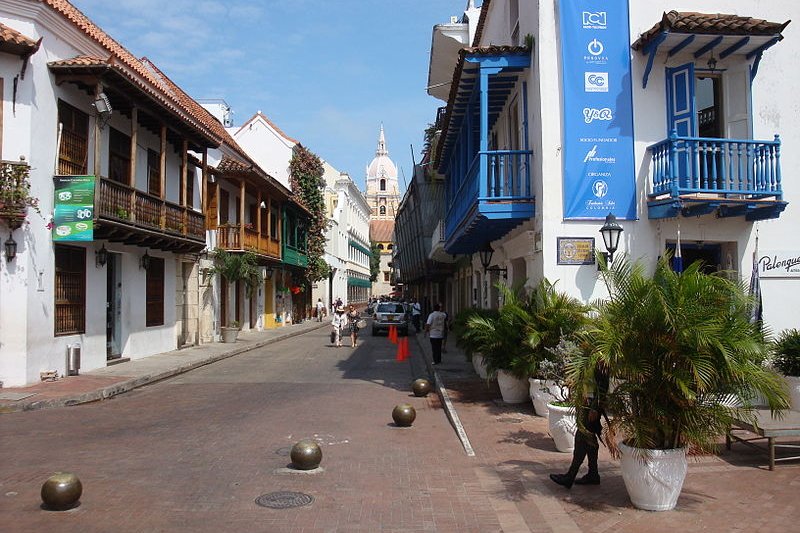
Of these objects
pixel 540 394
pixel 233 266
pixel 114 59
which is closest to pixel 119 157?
pixel 114 59

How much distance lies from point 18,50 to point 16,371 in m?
6.25

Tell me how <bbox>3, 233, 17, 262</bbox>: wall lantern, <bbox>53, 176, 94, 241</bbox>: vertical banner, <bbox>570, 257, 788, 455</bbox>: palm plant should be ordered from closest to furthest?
<bbox>570, 257, 788, 455</bbox>: palm plant
<bbox>3, 233, 17, 262</bbox>: wall lantern
<bbox>53, 176, 94, 241</bbox>: vertical banner

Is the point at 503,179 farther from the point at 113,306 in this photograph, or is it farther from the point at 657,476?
the point at 113,306

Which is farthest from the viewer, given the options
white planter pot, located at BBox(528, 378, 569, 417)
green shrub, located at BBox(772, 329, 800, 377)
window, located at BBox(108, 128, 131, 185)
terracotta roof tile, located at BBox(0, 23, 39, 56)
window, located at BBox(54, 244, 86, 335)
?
A: window, located at BBox(108, 128, 131, 185)

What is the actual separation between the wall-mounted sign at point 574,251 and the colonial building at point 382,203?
103 metres

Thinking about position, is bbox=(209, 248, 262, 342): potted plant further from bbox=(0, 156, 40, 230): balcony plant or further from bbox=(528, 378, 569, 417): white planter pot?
bbox=(528, 378, 569, 417): white planter pot

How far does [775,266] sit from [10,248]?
1408cm

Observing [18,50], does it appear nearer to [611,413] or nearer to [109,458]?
[109,458]

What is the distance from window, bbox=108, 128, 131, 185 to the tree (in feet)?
74.3

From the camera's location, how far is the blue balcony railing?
10.2 metres

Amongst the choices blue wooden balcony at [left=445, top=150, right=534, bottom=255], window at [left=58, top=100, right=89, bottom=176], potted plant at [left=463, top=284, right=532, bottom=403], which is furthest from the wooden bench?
window at [left=58, top=100, right=89, bottom=176]

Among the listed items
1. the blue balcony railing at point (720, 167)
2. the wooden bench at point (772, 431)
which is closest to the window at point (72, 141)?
the blue balcony railing at point (720, 167)

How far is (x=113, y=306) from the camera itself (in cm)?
1756

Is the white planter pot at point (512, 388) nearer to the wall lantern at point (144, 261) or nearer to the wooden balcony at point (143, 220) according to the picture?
the wooden balcony at point (143, 220)
